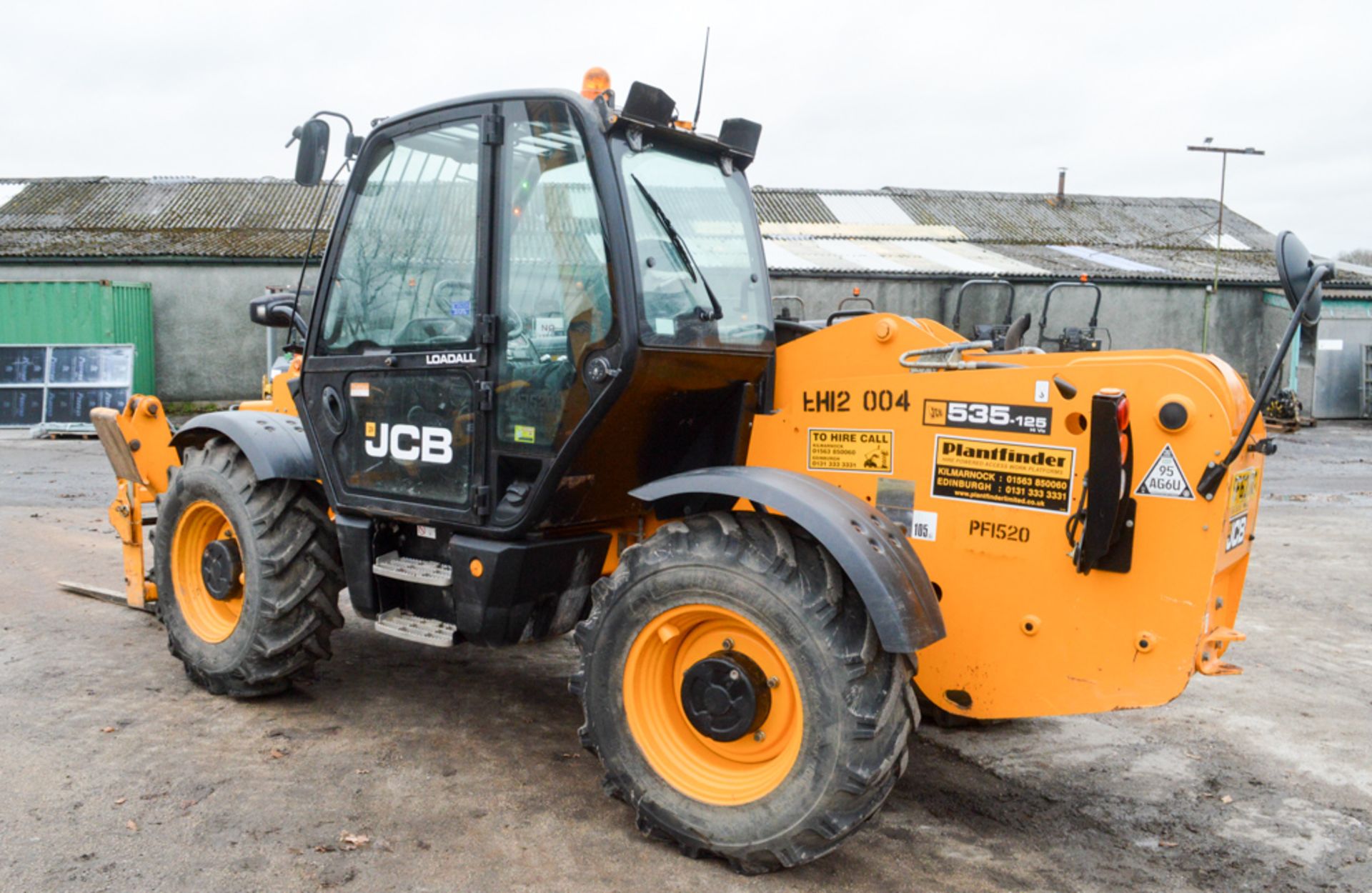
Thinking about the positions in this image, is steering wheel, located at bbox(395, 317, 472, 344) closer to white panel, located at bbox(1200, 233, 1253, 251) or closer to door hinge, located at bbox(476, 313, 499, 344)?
door hinge, located at bbox(476, 313, 499, 344)

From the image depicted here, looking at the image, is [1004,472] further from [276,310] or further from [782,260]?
[782,260]

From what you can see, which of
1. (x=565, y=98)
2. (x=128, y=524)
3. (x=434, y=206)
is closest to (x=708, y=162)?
(x=565, y=98)

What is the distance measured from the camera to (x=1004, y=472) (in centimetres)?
334

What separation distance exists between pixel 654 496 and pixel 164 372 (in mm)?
20364

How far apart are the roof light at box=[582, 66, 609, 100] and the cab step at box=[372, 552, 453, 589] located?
5.80 feet

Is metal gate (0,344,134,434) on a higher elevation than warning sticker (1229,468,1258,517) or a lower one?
lower

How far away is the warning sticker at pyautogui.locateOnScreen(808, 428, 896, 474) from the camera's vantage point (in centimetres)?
362

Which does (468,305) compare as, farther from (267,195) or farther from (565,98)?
(267,195)

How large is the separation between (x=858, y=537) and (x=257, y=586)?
2.71 m

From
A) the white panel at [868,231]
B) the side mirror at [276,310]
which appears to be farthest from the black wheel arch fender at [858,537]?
the white panel at [868,231]

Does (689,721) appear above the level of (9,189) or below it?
below

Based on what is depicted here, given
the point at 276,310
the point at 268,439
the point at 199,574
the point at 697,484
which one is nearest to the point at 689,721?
the point at 697,484

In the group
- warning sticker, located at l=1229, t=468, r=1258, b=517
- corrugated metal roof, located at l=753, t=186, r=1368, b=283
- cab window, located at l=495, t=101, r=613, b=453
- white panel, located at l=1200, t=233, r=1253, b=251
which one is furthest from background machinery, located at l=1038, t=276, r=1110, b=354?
white panel, located at l=1200, t=233, r=1253, b=251

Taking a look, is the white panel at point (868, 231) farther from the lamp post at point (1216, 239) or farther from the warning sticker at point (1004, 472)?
the warning sticker at point (1004, 472)
